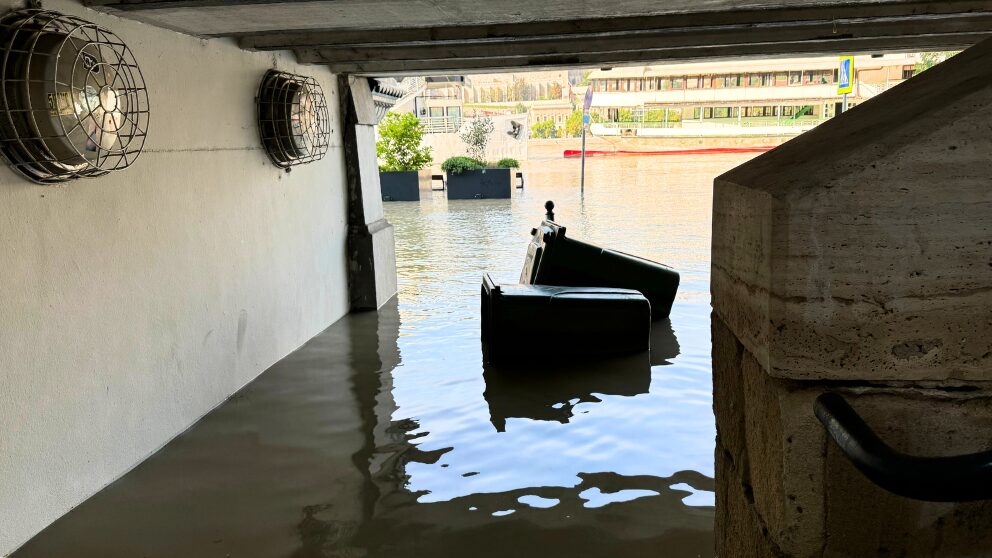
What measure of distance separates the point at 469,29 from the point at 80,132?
3507mm

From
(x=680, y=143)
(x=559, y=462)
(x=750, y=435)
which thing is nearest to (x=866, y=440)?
(x=750, y=435)

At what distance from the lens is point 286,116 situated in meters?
7.15

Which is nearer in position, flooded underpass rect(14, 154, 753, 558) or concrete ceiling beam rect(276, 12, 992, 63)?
flooded underpass rect(14, 154, 753, 558)

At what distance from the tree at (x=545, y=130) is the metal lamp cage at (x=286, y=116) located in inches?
1994

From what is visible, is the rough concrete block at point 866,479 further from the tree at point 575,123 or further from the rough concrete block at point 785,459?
the tree at point 575,123

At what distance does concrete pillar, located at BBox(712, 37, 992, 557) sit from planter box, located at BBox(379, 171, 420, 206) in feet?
72.2

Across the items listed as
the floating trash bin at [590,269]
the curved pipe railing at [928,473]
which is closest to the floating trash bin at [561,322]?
the floating trash bin at [590,269]

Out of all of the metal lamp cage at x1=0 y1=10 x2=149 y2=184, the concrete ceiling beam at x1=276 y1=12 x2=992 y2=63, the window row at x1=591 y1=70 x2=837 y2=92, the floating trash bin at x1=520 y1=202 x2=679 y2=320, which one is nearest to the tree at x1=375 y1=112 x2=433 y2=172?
the floating trash bin at x1=520 y1=202 x2=679 y2=320

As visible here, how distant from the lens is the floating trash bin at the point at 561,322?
6.96 meters

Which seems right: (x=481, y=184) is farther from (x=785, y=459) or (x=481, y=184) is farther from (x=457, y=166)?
(x=785, y=459)

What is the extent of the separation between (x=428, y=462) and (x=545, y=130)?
176 feet

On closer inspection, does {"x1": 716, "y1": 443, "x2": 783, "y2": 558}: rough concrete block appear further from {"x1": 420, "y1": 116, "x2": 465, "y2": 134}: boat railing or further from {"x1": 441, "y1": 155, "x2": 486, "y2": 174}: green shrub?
{"x1": 420, "y1": 116, "x2": 465, "y2": 134}: boat railing

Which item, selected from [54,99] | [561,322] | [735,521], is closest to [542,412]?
[561,322]

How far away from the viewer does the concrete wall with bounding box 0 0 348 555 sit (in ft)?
13.3
